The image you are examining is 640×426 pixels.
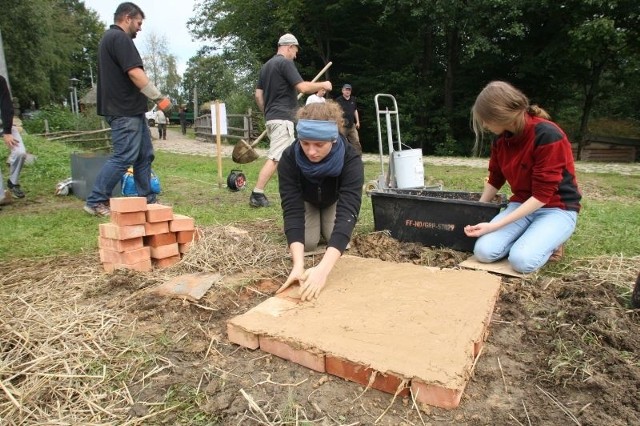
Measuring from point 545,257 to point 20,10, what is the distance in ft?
88.9

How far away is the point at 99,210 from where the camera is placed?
435 cm

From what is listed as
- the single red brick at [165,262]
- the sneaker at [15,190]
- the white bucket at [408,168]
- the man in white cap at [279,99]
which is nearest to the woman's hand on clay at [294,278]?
the single red brick at [165,262]

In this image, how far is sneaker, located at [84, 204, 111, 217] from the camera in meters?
4.34

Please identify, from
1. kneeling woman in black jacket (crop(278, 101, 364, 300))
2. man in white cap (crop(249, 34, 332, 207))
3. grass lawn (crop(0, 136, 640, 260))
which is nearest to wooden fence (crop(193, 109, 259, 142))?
grass lawn (crop(0, 136, 640, 260))

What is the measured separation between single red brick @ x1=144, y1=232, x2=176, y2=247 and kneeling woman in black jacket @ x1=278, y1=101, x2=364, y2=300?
35.7 inches

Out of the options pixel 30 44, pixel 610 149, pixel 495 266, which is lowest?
pixel 495 266

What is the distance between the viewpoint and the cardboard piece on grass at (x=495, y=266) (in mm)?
2883

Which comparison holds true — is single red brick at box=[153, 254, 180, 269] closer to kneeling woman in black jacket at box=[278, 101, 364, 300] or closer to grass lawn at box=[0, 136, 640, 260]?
grass lawn at box=[0, 136, 640, 260]

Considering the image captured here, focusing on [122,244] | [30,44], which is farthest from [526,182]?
[30,44]

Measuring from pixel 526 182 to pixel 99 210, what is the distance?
3.77 metres

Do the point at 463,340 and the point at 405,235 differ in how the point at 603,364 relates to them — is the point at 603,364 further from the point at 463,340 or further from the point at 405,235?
the point at 405,235

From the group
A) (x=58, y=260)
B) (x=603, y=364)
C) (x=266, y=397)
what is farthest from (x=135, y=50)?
(x=603, y=364)

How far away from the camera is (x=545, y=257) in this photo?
9.40 ft

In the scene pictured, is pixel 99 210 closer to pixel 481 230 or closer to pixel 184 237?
pixel 184 237
